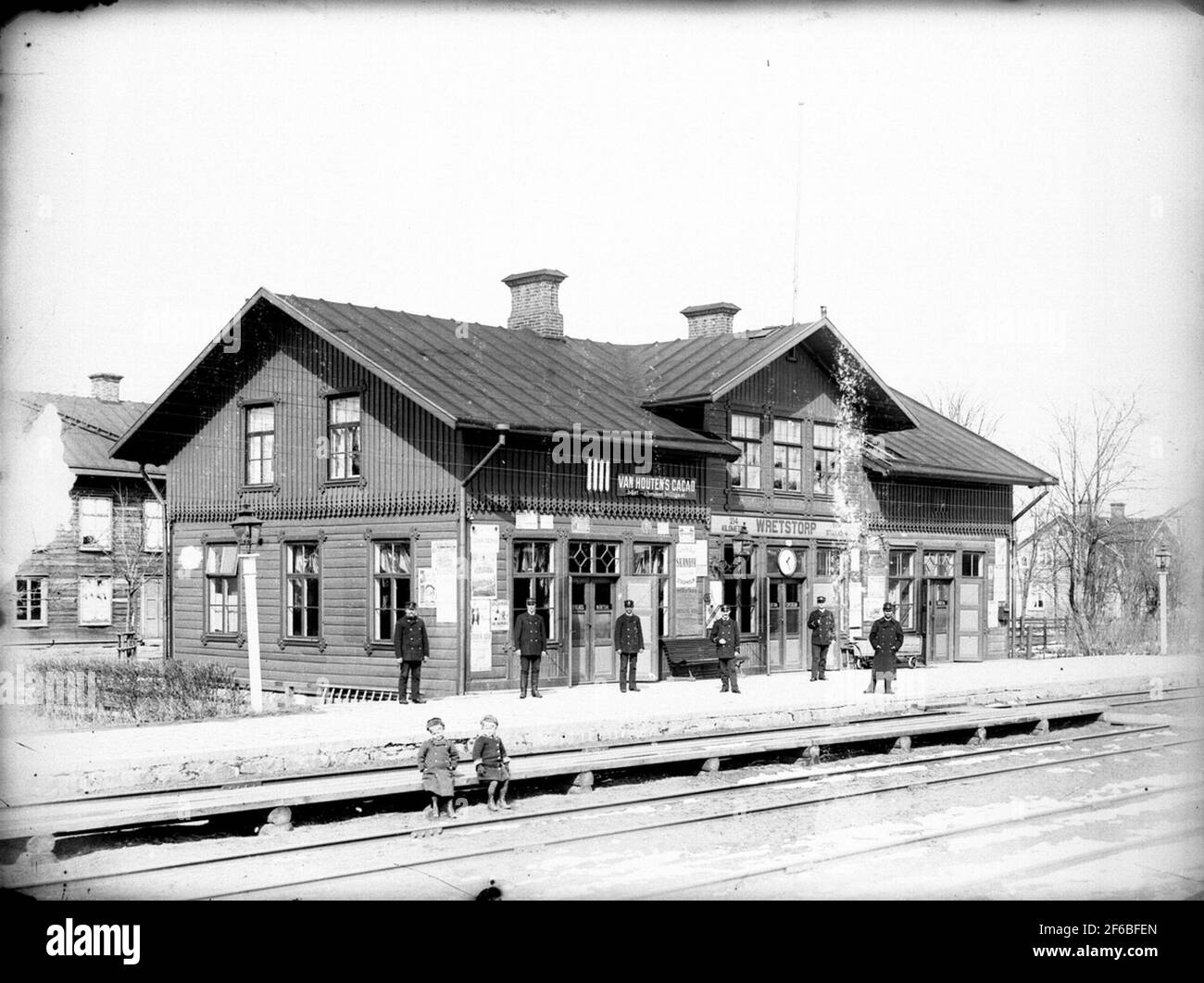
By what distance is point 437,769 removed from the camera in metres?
12.1

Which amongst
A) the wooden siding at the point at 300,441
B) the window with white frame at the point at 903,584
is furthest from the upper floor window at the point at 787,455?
the wooden siding at the point at 300,441

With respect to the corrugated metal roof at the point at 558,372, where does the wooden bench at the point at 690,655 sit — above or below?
below

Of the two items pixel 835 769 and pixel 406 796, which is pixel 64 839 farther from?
pixel 835 769

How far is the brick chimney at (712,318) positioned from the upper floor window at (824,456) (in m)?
3.38

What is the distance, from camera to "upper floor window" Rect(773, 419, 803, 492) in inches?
1034

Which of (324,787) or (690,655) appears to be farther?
(690,655)

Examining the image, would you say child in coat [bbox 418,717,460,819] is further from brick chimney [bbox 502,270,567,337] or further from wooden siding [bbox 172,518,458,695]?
brick chimney [bbox 502,270,567,337]

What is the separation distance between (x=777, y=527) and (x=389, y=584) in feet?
27.5

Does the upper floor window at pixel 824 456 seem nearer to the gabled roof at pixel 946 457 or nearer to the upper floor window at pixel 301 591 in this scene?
the gabled roof at pixel 946 457

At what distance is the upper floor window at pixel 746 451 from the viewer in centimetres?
2539

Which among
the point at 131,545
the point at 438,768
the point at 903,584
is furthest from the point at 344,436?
the point at 131,545

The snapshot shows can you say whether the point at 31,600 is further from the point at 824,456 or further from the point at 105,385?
the point at 824,456
